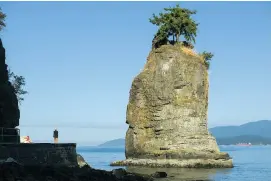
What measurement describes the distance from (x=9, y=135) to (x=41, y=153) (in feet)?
8.83

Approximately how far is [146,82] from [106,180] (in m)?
54.5

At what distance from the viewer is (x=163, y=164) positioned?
7812 cm

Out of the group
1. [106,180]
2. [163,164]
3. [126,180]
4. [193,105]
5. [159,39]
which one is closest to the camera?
[106,180]

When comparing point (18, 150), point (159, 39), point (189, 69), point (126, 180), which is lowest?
point (126, 180)

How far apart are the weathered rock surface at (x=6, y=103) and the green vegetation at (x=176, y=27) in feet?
170

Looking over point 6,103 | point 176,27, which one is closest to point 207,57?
point 176,27

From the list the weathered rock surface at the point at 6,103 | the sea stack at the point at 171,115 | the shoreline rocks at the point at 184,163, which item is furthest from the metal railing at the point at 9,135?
the sea stack at the point at 171,115

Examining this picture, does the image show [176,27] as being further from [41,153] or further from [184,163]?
[41,153]

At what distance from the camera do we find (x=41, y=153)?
36344mm

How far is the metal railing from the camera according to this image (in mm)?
36725

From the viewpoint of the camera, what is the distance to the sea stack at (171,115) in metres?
79.9

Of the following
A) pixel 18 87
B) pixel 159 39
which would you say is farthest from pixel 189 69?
pixel 18 87

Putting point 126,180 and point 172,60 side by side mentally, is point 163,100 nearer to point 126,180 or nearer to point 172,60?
point 172,60

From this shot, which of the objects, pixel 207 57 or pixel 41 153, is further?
pixel 207 57
